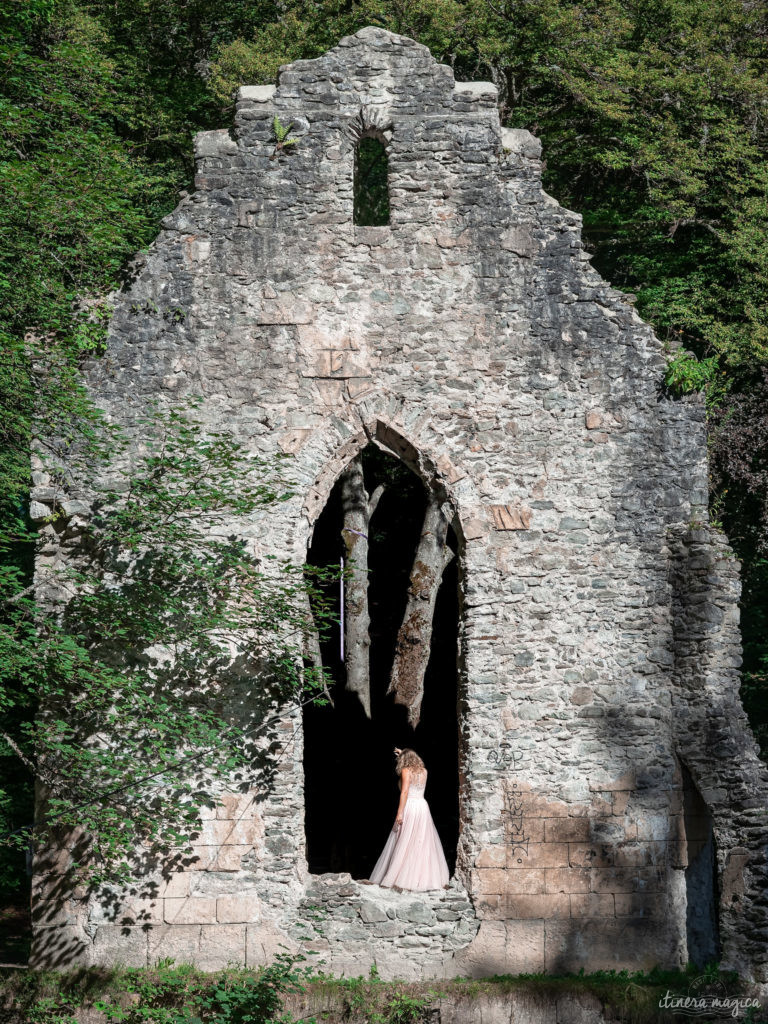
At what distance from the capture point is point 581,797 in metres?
8.97

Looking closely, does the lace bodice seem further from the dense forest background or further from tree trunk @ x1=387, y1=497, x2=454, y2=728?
the dense forest background

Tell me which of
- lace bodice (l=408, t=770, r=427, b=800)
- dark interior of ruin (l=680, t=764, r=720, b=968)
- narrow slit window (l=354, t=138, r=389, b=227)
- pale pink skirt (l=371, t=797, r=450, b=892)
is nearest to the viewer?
dark interior of ruin (l=680, t=764, r=720, b=968)

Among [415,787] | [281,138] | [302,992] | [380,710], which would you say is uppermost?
[281,138]

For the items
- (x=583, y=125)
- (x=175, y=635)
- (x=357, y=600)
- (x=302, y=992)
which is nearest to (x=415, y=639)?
(x=357, y=600)

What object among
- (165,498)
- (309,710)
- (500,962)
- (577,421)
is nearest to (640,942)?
(500,962)

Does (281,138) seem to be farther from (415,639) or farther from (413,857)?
(413,857)

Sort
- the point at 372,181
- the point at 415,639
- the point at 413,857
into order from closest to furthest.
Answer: the point at 413,857, the point at 415,639, the point at 372,181

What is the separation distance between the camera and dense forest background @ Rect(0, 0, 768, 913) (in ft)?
39.1

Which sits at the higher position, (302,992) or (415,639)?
(415,639)

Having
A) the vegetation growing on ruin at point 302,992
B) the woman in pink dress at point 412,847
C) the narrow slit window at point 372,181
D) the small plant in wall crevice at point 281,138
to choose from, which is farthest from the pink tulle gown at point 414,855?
the narrow slit window at point 372,181

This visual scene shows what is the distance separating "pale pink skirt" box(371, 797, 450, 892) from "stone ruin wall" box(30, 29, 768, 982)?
1.31 ft

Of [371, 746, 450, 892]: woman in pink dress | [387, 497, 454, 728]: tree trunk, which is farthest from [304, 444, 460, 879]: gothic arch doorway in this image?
[371, 746, 450, 892]: woman in pink dress

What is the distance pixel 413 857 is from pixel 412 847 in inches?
3.3

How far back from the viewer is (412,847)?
9469 millimetres
